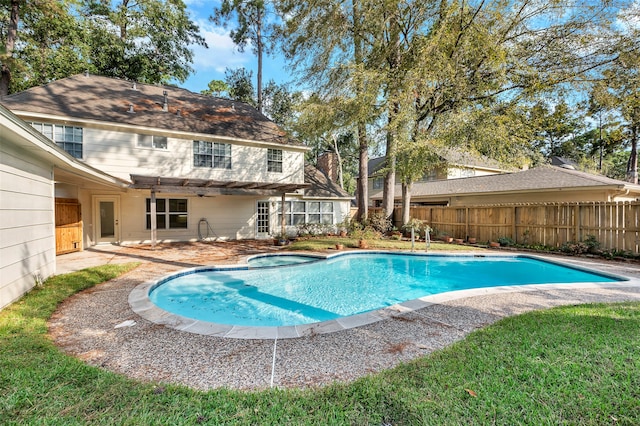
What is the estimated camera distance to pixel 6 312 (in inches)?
165

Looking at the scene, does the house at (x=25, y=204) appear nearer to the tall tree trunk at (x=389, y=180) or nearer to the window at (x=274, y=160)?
the window at (x=274, y=160)

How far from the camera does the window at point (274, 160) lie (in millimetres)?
14469

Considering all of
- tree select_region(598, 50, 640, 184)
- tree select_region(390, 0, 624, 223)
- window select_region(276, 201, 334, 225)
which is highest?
tree select_region(390, 0, 624, 223)

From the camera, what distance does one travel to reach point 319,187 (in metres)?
17.1

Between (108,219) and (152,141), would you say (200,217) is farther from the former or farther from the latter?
(152,141)

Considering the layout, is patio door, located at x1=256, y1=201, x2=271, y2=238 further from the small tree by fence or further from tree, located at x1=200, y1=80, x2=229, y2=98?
tree, located at x1=200, y1=80, x2=229, y2=98

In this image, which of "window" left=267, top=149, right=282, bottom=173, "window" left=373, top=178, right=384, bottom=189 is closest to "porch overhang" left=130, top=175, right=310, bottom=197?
"window" left=267, top=149, right=282, bottom=173

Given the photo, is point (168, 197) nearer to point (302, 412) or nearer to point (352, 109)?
point (352, 109)

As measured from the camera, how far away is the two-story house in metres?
10.6

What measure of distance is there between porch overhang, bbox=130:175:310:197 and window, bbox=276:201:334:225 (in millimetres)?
2505

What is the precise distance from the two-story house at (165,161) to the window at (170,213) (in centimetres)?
4

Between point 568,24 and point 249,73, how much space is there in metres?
22.2

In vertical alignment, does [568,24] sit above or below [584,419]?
above

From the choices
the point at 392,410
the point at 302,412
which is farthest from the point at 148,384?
the point at 392,410
